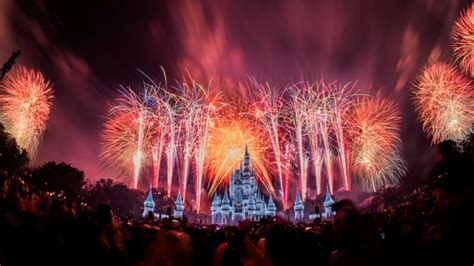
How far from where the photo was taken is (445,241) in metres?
4.60

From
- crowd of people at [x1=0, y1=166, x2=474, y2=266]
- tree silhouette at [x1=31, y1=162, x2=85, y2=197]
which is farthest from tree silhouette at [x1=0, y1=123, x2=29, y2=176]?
crowd of people at [x1=0, y1=166, x2=474, y2=266]

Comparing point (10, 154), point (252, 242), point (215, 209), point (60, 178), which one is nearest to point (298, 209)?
point (215, 209)

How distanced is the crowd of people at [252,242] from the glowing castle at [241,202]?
3905 inches

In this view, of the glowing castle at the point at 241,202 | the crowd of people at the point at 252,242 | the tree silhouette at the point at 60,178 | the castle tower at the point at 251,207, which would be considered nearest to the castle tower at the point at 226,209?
the glowing castle at the point at 241,202

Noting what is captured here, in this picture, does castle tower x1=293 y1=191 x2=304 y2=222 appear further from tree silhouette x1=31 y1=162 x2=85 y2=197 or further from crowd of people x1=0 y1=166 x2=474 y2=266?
crowd of people x1=0 y1=166 x2=474 y2=266

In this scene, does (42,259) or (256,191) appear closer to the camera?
(42,259)

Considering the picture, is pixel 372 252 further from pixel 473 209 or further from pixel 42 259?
pixel 42 259

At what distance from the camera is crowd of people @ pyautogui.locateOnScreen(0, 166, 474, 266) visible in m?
3.91

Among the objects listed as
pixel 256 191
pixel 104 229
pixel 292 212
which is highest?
pixel 256 191

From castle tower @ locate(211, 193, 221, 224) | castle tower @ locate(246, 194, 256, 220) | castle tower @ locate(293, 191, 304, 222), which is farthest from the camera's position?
castle tower @ locate(211, 193, 221, 224)

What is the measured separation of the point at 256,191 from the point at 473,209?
113 meters

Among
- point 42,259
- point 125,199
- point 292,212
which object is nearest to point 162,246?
point 42,259

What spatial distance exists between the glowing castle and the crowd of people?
99199 millimetres

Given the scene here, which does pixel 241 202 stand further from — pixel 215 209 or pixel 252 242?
pixel 252 242
